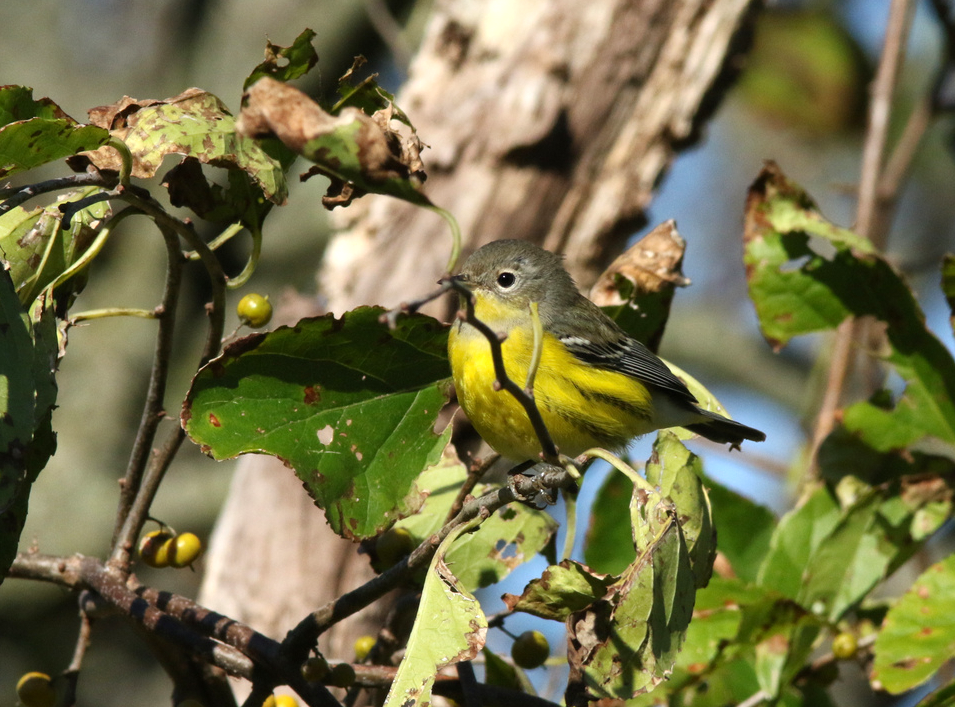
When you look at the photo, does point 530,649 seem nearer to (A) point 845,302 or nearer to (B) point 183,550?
(B) point 183,550

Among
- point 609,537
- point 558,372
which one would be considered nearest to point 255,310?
point 558,372

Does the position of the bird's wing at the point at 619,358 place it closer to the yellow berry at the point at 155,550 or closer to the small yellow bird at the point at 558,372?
the small yellow bird at the point at 558,372

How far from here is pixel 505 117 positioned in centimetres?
414

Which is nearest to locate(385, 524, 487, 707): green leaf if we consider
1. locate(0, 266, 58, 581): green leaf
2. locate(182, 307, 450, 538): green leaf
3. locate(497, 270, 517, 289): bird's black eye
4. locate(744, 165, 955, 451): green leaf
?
locate(182, 307, 450, 538): green leaf

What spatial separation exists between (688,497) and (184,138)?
1201mm

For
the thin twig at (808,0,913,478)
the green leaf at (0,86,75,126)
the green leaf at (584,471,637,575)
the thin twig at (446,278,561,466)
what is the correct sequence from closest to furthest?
1. the thin twig at (446,278,561,466)
2. the green leaf at (0,86,75,126)
3. the green leaf at (584,471,637,575)
4. the thin twig at (808,0,913,478)

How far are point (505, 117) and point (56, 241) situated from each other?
271 centimetres

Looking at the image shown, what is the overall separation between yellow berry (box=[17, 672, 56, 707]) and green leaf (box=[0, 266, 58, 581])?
0.58 m

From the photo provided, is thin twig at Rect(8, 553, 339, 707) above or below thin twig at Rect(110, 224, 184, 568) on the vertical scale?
below

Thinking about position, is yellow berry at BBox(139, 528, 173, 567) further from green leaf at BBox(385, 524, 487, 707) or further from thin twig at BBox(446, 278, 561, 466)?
thin twig at BBox(446, 278, 561, 466)

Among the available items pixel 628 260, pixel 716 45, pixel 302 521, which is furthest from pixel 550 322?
pixel 716 45

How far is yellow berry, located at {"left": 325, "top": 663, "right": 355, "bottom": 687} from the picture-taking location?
6.20 feet

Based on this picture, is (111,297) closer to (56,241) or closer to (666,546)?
(56,241)

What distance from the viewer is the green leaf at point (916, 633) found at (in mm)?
2441
